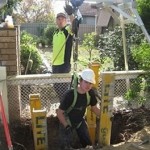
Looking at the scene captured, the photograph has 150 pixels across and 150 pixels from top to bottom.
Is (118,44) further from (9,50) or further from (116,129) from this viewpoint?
(9,50)

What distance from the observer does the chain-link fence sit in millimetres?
5773

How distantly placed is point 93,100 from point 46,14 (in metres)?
33.8

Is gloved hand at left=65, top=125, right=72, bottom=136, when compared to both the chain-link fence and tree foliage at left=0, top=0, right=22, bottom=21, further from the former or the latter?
tree foliage at left=0, top=0, right=22, bottom=21

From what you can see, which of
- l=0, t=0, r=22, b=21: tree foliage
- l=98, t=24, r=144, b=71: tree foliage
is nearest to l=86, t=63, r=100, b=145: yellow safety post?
l=98, t=24, r=144, b=71: tree foliage

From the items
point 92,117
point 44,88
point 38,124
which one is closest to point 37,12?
point 44,88

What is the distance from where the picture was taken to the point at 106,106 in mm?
5203

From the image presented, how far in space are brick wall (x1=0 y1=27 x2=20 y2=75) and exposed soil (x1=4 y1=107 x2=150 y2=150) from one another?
95cm

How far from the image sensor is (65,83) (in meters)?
6.05

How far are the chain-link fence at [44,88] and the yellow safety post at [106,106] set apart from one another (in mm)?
747

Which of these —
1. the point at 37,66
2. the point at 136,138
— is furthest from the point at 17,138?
the point at 37,66

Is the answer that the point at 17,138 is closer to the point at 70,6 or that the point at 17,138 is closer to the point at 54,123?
the point at 54,123

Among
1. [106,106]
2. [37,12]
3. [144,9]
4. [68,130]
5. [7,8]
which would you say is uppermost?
[37,12]

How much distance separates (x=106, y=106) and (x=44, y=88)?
6.17 ft

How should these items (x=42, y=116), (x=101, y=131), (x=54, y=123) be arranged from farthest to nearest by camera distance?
(x=54, y=123) → (x=101, y=131) → (x=42, y=116)
